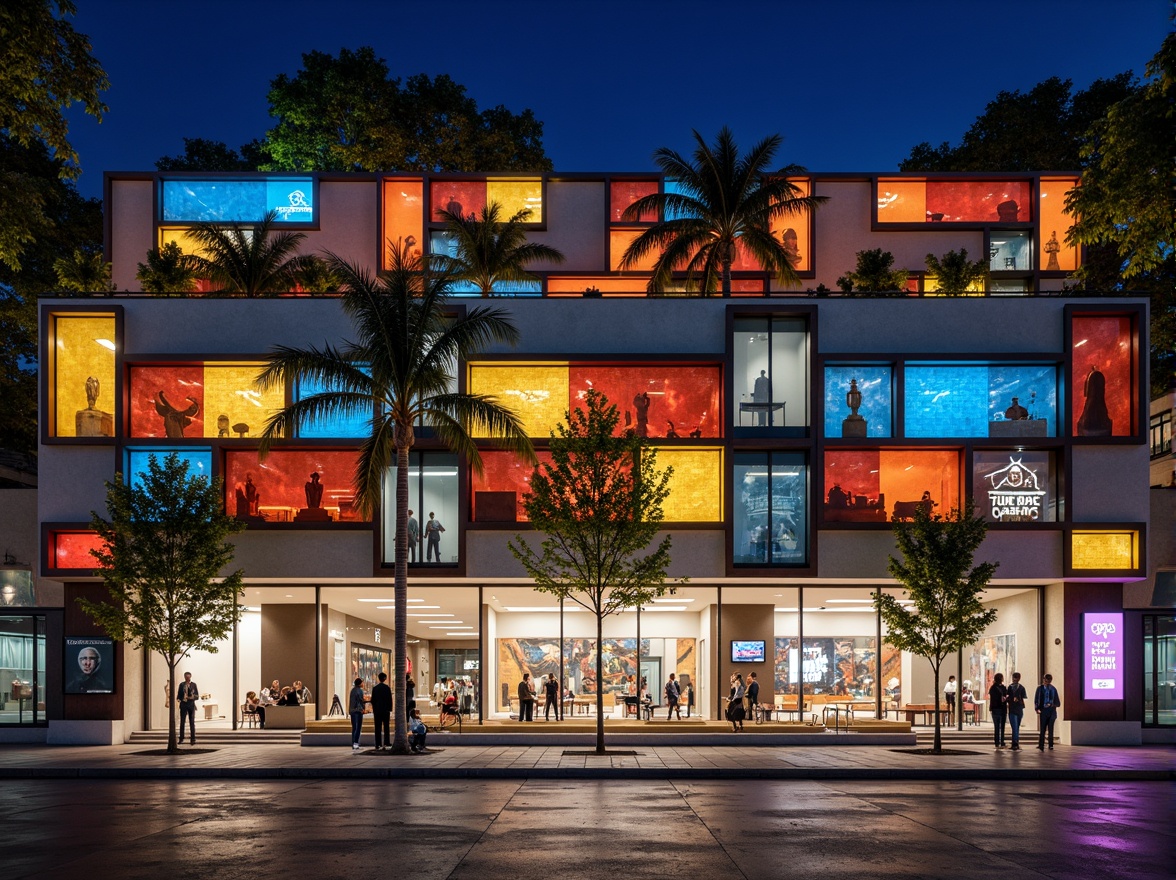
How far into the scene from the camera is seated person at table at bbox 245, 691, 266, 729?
33750 millimetres

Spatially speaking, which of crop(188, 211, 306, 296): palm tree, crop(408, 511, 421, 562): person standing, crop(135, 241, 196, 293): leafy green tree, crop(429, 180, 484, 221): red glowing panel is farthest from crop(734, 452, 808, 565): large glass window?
crop(135, 241, 196, 293): leafy green tree

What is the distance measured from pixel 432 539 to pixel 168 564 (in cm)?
754

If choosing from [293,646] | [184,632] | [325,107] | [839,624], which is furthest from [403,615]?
[325,107]

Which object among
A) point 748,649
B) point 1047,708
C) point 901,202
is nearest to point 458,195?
point 901,202

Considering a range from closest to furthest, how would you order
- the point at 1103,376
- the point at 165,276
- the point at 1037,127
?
the point at 1103,376 → the point at 165,276 → the point at 1037,127

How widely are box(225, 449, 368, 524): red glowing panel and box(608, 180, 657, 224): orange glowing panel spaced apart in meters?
16.0

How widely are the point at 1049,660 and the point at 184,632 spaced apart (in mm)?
24436

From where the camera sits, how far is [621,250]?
4322 cm

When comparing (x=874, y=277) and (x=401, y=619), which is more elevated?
(x=874, y=277)

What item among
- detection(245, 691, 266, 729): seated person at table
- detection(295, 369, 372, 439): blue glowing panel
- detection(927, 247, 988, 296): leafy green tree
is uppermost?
detection(927, 247, 988, 296): leafy green tree

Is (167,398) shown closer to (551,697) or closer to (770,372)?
(551,697)

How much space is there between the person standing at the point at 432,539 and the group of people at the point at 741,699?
960 centimetres

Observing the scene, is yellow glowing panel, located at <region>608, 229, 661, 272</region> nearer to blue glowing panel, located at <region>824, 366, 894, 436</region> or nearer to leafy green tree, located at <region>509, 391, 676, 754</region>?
blue glowing panel, located at <region>824, 366, 894, 436</region>

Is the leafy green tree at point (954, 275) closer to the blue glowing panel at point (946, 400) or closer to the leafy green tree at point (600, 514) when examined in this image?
the blue glowing panel at point (946, 400)
